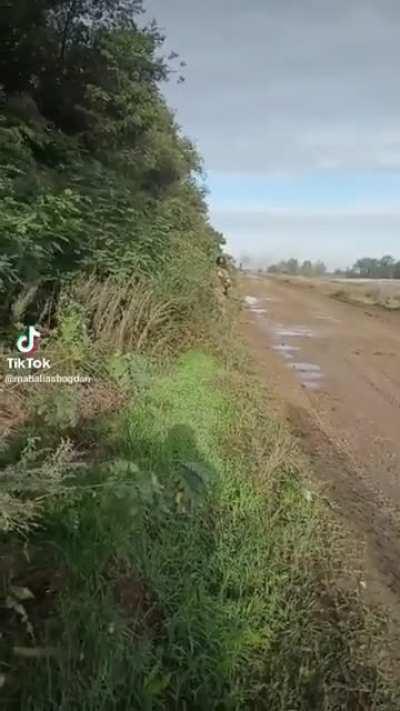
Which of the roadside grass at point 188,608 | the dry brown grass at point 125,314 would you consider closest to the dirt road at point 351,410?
the roadside grass at point 188,608

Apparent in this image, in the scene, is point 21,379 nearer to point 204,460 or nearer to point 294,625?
point 204,460

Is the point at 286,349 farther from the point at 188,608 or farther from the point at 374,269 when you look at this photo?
the point at 374,269

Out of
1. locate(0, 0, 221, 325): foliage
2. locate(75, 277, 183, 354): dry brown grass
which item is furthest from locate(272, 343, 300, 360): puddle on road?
locate(75, 277, 183, 354): dry brown grass

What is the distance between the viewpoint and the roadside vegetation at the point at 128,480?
197cm

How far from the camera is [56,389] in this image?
414 centimetres

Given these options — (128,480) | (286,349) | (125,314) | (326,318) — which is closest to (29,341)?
(125,314)

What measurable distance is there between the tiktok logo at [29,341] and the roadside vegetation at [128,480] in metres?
0.08

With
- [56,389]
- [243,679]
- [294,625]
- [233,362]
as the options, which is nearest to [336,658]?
[294,625]

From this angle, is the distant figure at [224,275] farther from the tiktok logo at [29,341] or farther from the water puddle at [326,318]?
the tiktok logo at [29,341]

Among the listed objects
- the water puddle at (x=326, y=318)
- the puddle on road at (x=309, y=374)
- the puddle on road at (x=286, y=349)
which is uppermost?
the water puddle at (x=326, y=318)

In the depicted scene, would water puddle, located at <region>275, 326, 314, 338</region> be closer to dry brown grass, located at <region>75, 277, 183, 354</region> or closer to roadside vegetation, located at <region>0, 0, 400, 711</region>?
roadside vegetation, located at <region>0, 0, 400, 711</region>

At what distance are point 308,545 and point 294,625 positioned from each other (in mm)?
576

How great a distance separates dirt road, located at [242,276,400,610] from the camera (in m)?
3.29

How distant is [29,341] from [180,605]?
126 inches
